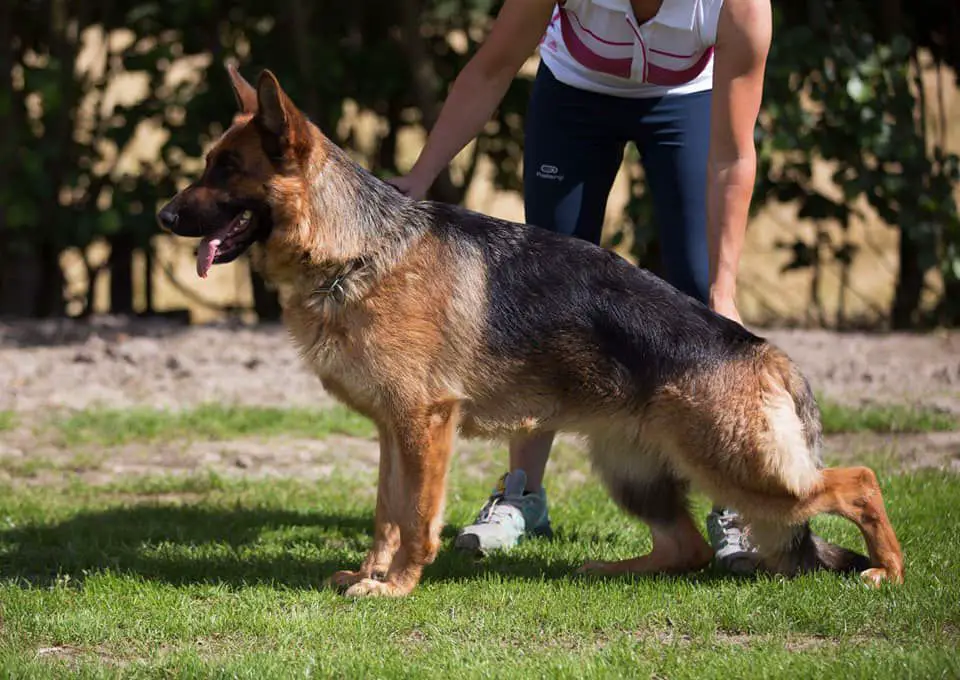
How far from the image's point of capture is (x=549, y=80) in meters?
5.21

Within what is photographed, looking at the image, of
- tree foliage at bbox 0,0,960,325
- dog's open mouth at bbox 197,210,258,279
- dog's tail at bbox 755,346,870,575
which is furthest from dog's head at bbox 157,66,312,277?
tree foliage at bbox 0,0,960,325

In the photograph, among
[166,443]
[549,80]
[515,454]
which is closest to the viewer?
[549,80]

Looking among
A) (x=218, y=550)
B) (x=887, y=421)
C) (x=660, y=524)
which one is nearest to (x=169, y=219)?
(x=218, y=550)

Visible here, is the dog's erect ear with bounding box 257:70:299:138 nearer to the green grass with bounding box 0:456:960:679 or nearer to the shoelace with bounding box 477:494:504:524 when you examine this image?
the green grass with bounding box 0:456:960:679

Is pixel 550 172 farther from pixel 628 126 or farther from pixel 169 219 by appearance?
pixel 169 219

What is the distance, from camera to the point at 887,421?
23.5ft

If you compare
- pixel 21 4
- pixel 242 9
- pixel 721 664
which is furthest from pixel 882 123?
pixel 21 4

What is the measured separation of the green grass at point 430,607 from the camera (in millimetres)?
3770

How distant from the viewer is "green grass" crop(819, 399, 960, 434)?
7102 millimetres

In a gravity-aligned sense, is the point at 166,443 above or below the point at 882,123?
below


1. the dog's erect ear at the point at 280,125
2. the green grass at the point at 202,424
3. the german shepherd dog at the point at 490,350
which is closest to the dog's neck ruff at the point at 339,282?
the german shepherd dog at the point at 490,350

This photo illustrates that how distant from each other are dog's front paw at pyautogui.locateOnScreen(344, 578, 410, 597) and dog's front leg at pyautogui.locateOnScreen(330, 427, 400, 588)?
0.16 m

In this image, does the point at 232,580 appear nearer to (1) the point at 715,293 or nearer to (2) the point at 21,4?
(1) the point at 715,293

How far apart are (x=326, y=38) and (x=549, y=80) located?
18.2 feet
